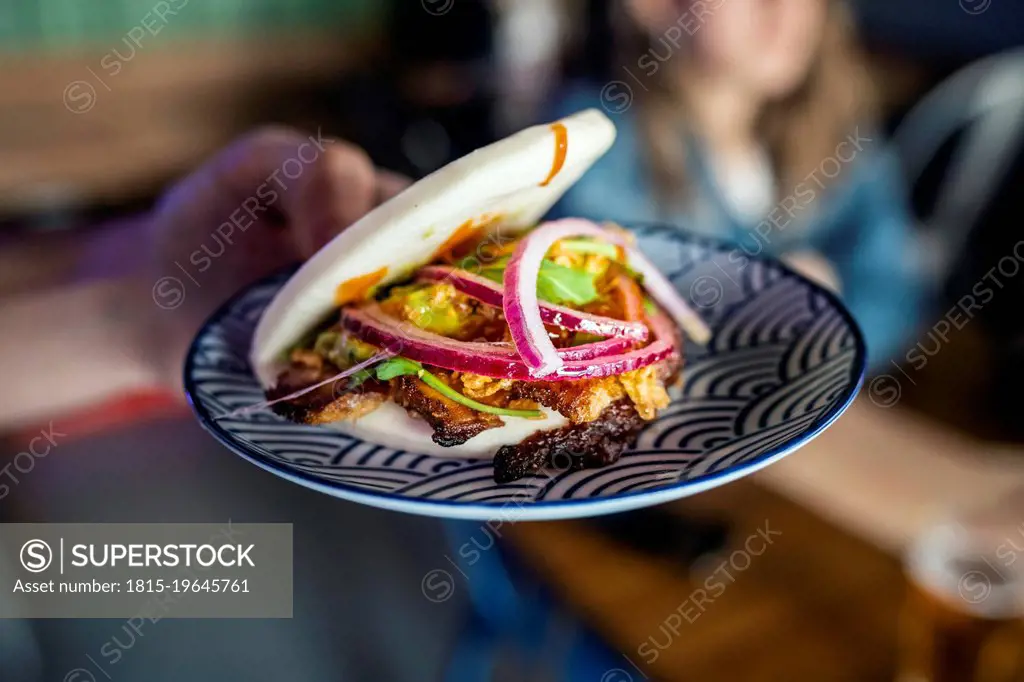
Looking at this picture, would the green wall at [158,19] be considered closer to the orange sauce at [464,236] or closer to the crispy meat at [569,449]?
the orange sauce at [464,236]

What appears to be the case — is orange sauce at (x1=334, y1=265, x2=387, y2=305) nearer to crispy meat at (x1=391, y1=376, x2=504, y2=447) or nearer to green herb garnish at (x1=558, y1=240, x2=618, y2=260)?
crispy meat at (x1=391, y1=376, x2=504, y2=447)

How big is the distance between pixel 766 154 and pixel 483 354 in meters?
2.55

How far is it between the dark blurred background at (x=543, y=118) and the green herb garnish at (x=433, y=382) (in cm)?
34

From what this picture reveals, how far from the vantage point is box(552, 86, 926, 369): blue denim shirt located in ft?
9.82

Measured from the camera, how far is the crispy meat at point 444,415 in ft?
3.35

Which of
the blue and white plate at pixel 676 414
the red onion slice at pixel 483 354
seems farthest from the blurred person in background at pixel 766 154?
the red onion slice at pixel 483 354

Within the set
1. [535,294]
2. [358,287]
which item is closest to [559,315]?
[535,294]

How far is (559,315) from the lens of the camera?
1.08 metres

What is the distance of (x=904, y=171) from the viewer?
3.82 m

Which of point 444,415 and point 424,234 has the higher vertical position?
point 424,234

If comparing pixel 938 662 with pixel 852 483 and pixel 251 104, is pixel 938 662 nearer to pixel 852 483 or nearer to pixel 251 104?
pixel 852 483

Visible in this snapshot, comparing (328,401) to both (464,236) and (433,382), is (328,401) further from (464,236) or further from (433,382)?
(464,236)

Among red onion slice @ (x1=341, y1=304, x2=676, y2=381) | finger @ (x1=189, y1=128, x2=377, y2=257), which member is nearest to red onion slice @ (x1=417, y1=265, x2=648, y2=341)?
red onion slice @ (x1=341, y1=304, x2=676, y2=381)

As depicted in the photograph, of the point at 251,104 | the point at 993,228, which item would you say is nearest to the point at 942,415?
the point at 993,228
